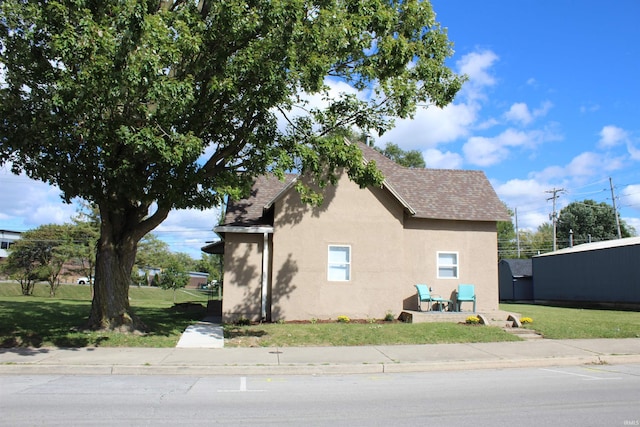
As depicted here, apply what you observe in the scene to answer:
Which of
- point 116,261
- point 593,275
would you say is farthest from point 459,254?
point 593,275

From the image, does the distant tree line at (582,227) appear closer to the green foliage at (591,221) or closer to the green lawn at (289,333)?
the green foliage at (591,221)

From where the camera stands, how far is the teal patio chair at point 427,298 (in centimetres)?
1633

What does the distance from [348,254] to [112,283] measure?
7.49 metres

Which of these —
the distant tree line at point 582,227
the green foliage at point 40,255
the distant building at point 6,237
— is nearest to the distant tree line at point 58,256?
the green foliage at point 40,255

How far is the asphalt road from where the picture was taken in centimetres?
618

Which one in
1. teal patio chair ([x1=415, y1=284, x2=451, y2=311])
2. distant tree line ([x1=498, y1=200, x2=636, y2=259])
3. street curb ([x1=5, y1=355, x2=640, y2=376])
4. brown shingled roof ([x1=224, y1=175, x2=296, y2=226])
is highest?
distant tree line ([x1=498, y1=200, x2=636, y2=259])

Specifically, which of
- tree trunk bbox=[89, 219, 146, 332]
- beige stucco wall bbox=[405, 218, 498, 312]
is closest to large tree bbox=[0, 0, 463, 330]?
tree trunk bbox=[89, 219, 146, 332]

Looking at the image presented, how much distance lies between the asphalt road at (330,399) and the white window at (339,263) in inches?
270

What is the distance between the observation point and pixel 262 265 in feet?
53.5

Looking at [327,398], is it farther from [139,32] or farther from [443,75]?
[443,75]

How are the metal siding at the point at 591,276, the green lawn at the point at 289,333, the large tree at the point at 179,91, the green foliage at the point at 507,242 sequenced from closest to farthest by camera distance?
the large tree at the point at 179,91
the green lawn at the point at 289,333
the metal siding at the point at 591,276
the green foliage at the point at 507,242

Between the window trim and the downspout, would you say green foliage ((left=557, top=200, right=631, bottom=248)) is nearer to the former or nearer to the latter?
the window trim

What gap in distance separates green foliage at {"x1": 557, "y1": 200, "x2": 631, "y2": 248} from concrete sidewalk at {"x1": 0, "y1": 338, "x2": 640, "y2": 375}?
59.7 m

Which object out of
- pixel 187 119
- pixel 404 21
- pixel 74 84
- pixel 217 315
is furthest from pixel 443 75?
pixel 217 315
